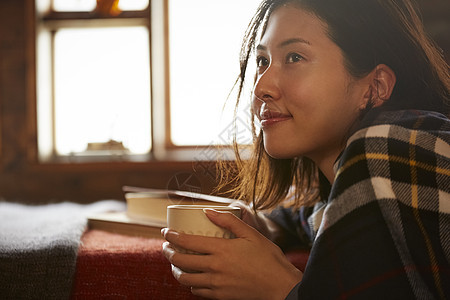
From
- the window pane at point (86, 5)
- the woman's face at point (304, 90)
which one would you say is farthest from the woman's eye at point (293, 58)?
the window pane at point (86, 5)

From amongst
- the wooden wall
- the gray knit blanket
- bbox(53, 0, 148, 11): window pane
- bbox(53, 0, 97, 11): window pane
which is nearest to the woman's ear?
the gray knit blanket

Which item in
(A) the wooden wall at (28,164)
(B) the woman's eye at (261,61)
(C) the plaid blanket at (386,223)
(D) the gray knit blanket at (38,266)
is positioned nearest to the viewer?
(C) the plaid blanket at (386,223)

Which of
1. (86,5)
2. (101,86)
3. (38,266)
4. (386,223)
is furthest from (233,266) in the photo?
(86,5)

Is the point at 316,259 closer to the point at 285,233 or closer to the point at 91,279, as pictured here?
the point at 91,279

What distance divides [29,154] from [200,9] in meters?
1.14

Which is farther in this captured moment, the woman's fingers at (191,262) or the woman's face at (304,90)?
the woman's face at (304,90)

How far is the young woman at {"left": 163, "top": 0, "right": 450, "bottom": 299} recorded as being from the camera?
54 cm

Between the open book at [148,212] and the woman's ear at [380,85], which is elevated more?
the woman's ear at [380,85]

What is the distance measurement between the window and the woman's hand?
4.94 ft

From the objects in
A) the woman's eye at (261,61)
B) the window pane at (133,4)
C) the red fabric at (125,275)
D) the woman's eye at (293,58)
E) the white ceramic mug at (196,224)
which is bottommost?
the red fabric at (125,275)

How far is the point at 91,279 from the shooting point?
686 mm

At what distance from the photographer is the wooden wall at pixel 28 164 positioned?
2037 mm

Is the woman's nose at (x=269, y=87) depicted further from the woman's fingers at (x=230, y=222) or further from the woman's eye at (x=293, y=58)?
the woman's fingers at (x=230, y=222)

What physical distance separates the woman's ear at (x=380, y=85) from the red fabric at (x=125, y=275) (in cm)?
33
